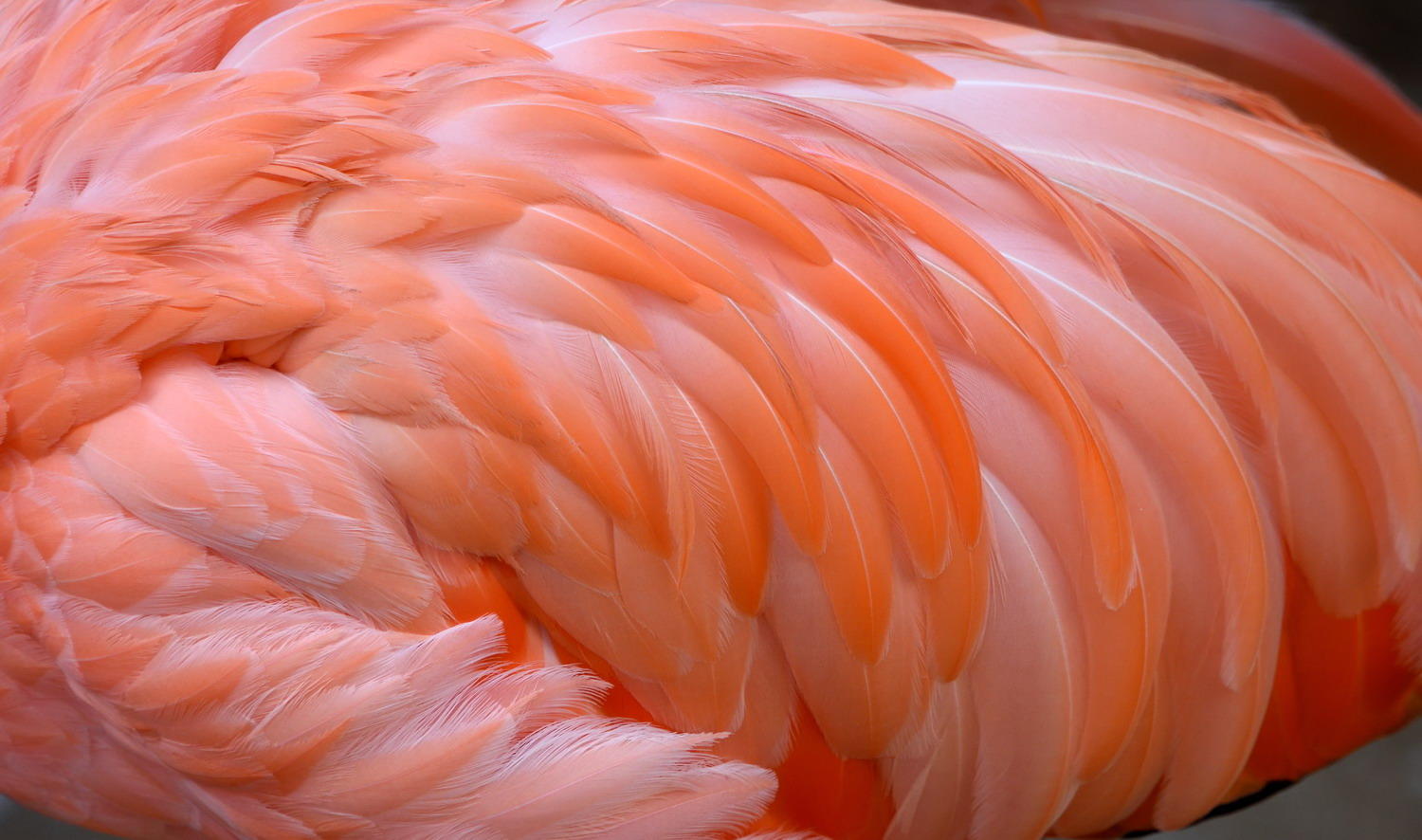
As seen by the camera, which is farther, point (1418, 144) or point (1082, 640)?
point (1418, 144)

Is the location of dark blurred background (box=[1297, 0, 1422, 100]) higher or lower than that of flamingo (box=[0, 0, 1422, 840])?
higher

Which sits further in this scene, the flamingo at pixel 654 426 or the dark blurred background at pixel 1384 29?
the dark blurred background at pixel 1384 29

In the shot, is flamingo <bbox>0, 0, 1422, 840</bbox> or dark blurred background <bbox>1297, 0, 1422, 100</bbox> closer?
flamingo <bbox>0, 0, 1422, 840</bbox>

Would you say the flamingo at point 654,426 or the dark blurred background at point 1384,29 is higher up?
the dark blurred background at point 1384,29

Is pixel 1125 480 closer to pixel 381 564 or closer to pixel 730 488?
pixel 730 488

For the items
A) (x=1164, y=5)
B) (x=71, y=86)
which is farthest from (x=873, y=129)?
(x=1164, y=5)

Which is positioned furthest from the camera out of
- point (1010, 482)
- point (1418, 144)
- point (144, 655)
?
point (1418, 144)

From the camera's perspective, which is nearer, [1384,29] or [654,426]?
[654,426]

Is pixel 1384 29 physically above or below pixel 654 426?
above

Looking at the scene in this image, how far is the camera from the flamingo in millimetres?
912

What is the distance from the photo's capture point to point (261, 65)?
100cm

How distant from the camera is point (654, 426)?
3.10 feet

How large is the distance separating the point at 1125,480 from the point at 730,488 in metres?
0.36

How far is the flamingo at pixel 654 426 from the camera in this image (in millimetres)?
912
